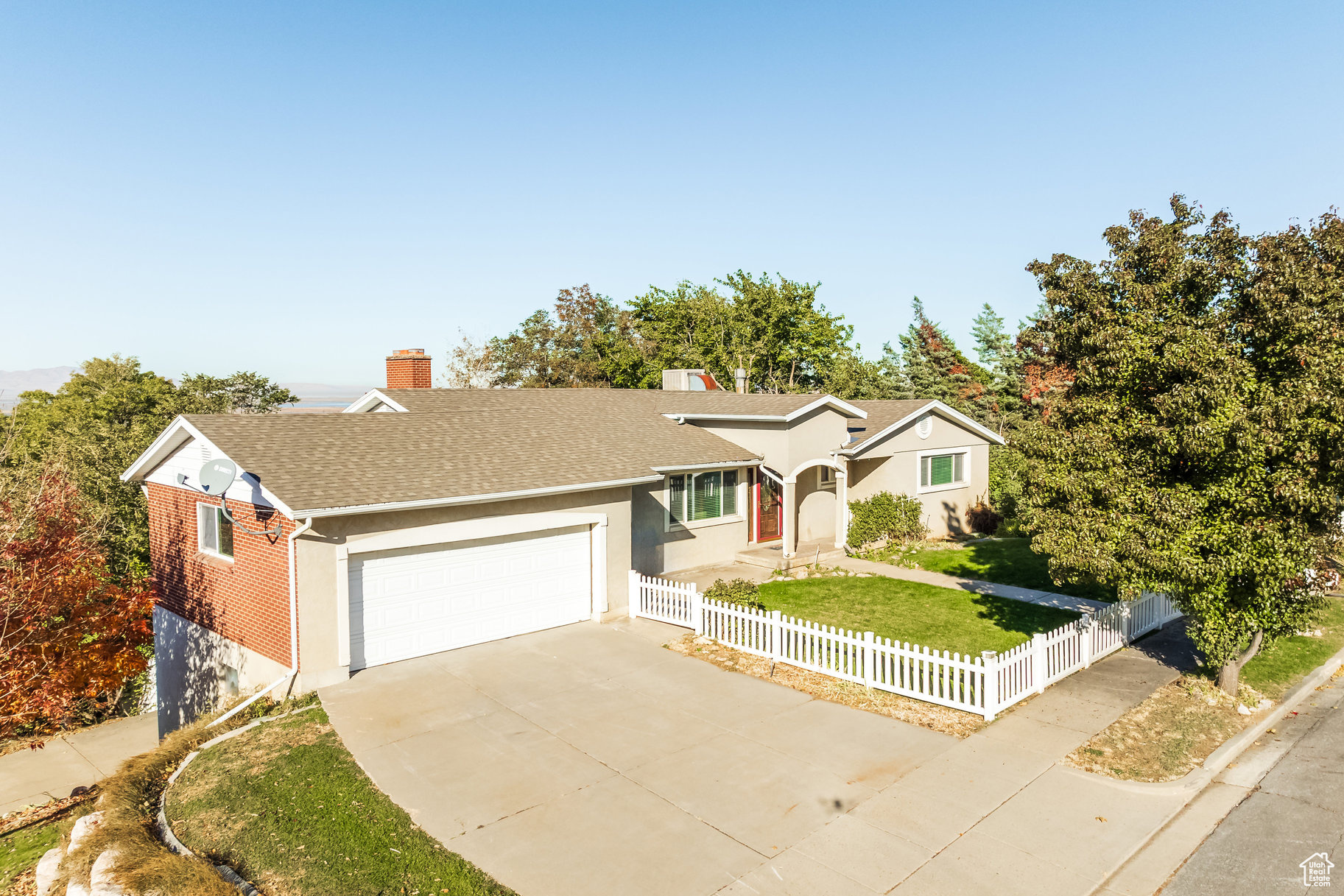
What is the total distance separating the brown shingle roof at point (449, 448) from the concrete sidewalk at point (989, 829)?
8.02 m

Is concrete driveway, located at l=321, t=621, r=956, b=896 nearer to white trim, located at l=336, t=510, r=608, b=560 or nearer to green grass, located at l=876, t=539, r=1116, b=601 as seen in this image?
white trim, located at l=336, t=510, r=608, b=560

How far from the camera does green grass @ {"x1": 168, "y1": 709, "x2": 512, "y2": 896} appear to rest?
266 inches

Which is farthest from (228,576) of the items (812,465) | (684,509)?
(812,465)

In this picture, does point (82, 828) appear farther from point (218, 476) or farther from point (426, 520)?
point (426, 520)

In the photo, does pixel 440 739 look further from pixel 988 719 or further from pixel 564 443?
pixel 564 443

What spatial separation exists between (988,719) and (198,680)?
1419 cm

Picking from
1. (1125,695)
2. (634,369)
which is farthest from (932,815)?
(634,369)

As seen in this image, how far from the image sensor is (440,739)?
9.80 m

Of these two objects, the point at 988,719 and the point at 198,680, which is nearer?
the point at 988,719

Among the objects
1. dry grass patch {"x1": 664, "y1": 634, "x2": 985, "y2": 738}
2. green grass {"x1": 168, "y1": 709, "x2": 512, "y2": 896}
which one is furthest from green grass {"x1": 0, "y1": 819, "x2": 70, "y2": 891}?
dry grass patch {"x1": 664, "y1": 634, "x2": 985, "y2": 738}

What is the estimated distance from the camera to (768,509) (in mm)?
21969

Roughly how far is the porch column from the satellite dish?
15.1 m

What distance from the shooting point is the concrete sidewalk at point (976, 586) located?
16.1 meters

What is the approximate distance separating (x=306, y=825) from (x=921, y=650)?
31.0ft
